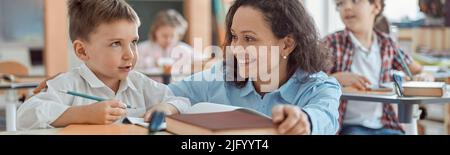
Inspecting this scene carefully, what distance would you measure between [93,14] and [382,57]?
125 cm

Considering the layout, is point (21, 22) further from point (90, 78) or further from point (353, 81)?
point (90, 78)

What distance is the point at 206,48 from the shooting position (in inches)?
203

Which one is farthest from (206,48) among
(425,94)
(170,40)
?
(425,94)

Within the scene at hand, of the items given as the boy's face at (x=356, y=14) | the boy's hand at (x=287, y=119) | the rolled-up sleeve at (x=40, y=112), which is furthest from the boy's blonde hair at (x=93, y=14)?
the boy's face at (x=356, y=14)

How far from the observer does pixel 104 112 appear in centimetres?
96

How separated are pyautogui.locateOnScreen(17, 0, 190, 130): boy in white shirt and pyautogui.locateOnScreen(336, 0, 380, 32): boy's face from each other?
42.4 inches

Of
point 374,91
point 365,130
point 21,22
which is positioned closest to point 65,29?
point 21,22

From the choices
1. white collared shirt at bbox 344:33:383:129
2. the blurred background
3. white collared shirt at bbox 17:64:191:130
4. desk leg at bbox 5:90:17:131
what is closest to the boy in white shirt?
white collared shirt at bbox 17:64:191:130

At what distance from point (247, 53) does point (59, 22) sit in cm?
350

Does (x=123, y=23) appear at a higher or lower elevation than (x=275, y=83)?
higher

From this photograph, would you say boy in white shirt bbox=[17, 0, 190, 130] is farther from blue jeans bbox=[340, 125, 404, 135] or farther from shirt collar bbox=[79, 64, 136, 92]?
blue jeans bbox=[340, 125, 404, 135]

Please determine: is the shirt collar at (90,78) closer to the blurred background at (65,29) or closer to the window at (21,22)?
the blurred background at (65,29)
